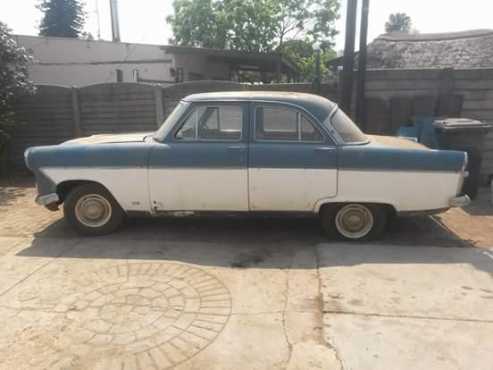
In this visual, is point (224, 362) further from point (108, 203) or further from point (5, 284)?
point (108, 203)

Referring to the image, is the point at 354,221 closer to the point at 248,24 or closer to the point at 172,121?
the point at 172,121

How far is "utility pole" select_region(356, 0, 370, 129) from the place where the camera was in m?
7.19

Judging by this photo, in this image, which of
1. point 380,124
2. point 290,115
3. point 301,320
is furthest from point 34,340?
point 380,124

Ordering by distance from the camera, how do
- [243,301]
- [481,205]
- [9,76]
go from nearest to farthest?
1. [243,301]
2. [481,205]
3. [9,76]

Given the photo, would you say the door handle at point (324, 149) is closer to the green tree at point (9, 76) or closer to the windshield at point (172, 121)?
the windshield at point (172, 121)

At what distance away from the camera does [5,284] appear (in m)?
3.79

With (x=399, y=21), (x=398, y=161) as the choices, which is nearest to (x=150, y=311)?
(x=398, y=161)

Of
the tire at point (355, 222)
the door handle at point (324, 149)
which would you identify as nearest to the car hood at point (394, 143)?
the door handle at point (324, 149)

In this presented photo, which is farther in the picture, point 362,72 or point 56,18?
point 56,18

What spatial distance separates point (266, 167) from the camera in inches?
176

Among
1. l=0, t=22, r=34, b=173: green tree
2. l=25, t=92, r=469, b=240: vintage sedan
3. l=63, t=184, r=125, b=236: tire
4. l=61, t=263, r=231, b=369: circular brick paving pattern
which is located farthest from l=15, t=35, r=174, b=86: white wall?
l=61, t=263, r=231, b=369: circular brick paving pattern

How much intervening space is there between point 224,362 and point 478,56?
15.0 metres

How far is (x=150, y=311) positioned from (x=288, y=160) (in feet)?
6.94

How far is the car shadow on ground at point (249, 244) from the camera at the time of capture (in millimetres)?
4270
